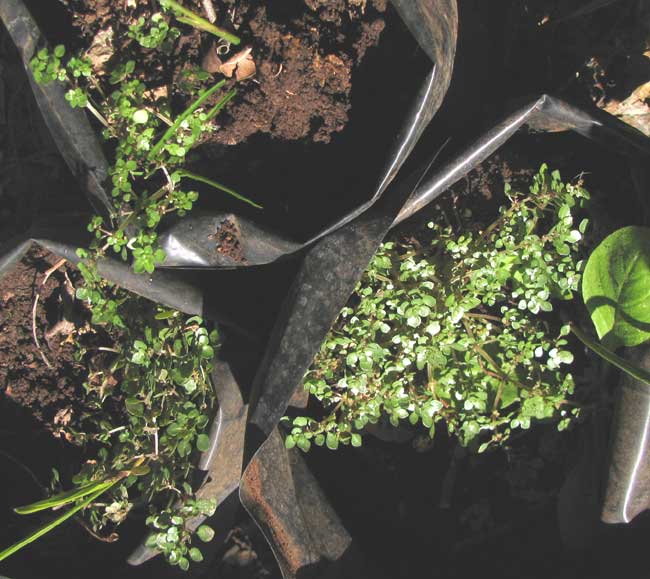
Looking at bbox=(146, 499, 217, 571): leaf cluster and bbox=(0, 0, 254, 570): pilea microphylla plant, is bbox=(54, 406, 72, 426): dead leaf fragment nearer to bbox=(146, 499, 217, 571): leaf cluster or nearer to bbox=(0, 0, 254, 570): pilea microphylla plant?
bbox=(0, 0, 254, 570): pilea microphylla plant

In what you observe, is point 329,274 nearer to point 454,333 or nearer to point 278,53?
point 454,333

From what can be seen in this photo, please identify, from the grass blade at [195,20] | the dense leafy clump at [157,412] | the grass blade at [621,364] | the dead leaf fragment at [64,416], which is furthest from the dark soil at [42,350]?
the grass blade at [621,364]

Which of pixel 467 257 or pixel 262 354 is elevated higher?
pixel 467 257

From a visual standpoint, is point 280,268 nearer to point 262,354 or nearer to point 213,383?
point 262,354

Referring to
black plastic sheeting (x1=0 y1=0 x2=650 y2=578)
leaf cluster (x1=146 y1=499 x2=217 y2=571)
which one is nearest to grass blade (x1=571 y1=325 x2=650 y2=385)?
black plastic sheeting (x1=0 y1=0 x2=650 y2=578)

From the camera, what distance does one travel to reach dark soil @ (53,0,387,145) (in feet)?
5.53

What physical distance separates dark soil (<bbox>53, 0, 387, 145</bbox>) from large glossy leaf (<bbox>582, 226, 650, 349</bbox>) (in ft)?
2.36

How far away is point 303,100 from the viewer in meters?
1.70

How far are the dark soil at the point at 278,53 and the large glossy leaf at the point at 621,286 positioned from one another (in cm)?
72

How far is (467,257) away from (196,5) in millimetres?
923

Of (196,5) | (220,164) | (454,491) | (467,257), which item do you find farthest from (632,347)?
(196,5)

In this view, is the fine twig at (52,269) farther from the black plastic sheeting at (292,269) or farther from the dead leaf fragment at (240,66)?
the dead leaf fragment at (240,66)

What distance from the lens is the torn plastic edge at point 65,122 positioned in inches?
60.9

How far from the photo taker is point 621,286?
157 centimetres
